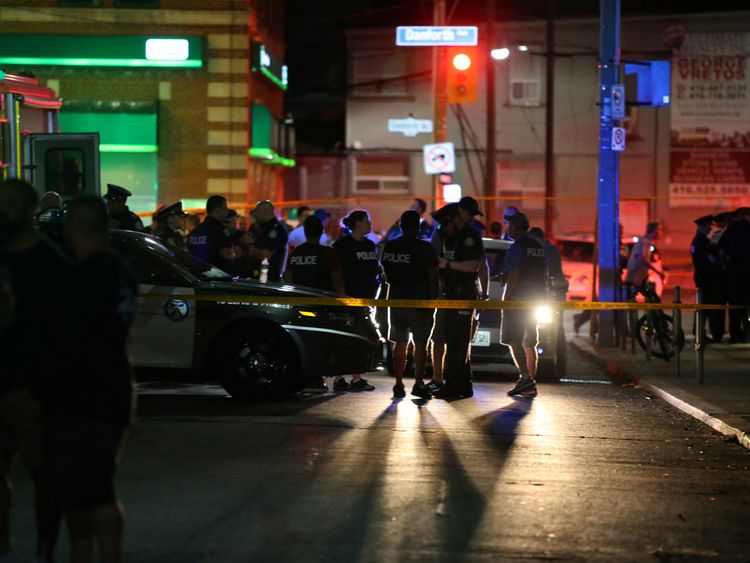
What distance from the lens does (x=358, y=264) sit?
1327 centimetres

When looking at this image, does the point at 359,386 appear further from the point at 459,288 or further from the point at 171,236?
the point at 171,236

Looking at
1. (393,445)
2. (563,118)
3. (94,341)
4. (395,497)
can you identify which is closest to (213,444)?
(393,445)

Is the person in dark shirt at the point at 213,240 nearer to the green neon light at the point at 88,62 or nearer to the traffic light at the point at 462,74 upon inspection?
the traffic light at the point at 462,74

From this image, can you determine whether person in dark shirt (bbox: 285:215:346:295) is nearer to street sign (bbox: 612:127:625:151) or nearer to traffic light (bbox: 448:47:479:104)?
street sign (bbox: 612:127:625:151)

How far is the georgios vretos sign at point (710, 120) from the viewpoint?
131ft

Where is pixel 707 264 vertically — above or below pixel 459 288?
above

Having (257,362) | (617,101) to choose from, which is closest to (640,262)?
(617,101)

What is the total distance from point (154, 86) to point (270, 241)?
12600mm

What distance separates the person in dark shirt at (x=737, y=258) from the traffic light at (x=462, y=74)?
7.38m

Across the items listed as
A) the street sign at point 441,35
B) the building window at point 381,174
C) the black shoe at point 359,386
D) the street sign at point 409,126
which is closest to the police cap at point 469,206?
the black shoe at point 359,386

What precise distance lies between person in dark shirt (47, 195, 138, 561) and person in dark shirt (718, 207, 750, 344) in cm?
1392

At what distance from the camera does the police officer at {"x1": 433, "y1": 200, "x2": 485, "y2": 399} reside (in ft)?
41.1

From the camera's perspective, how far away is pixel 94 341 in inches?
203

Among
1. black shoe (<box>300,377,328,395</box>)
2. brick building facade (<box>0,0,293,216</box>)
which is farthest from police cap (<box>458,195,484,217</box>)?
brick building facade (<box>0,0,293,216</box>)
